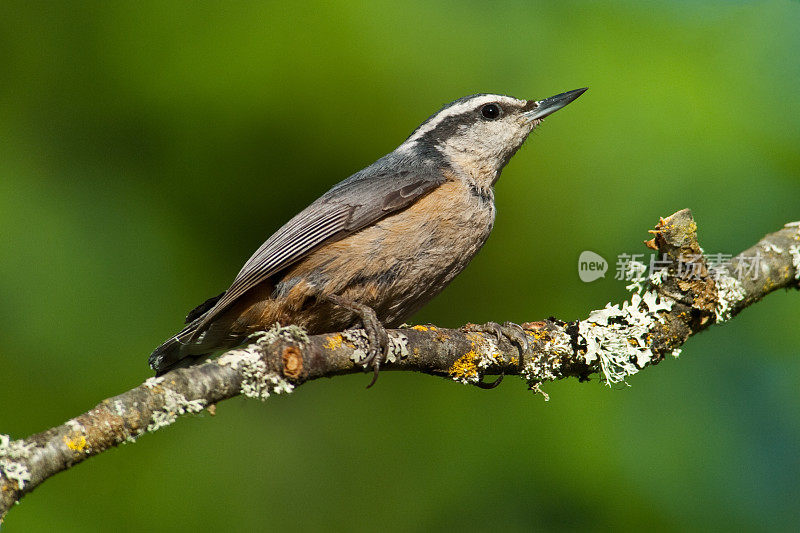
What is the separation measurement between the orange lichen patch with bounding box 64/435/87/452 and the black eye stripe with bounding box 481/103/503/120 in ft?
9.05

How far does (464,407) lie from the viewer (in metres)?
3.98

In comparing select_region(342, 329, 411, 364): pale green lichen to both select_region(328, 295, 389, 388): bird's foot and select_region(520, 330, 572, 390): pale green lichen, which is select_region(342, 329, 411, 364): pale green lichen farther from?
select_region(520, 330, 572, 390): pale green lichen

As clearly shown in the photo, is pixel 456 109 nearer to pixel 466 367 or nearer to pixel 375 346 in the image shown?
pixel 466 367

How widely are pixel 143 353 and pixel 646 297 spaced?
234 cm

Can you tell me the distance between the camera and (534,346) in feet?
10.2

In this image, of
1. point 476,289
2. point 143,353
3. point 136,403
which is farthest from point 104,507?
point 476,289

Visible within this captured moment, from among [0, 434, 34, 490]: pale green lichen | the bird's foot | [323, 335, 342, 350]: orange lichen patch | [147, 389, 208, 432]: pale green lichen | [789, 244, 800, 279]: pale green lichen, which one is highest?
[0, 434, 34, 490]: pale green lichen

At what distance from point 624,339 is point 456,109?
1629 mm

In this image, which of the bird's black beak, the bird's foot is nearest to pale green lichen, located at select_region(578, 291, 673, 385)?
the bird's foot

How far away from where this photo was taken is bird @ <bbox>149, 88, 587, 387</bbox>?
332cm

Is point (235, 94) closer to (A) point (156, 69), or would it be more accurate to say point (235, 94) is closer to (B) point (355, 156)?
(A) point (156, 69)

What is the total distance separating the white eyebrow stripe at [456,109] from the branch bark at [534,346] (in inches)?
50.1

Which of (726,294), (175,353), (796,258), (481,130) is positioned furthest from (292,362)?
(796,258)

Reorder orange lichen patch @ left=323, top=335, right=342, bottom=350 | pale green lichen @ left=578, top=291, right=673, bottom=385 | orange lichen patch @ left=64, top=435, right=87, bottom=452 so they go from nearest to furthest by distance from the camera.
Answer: orange lichen patch @ left=64, top=435, right=87, bottom=452
orange lichen patch @ left=323, top=335, right=342, bottom=350
pale green lichen @ left=578, top=291, right=673, bottom=385
